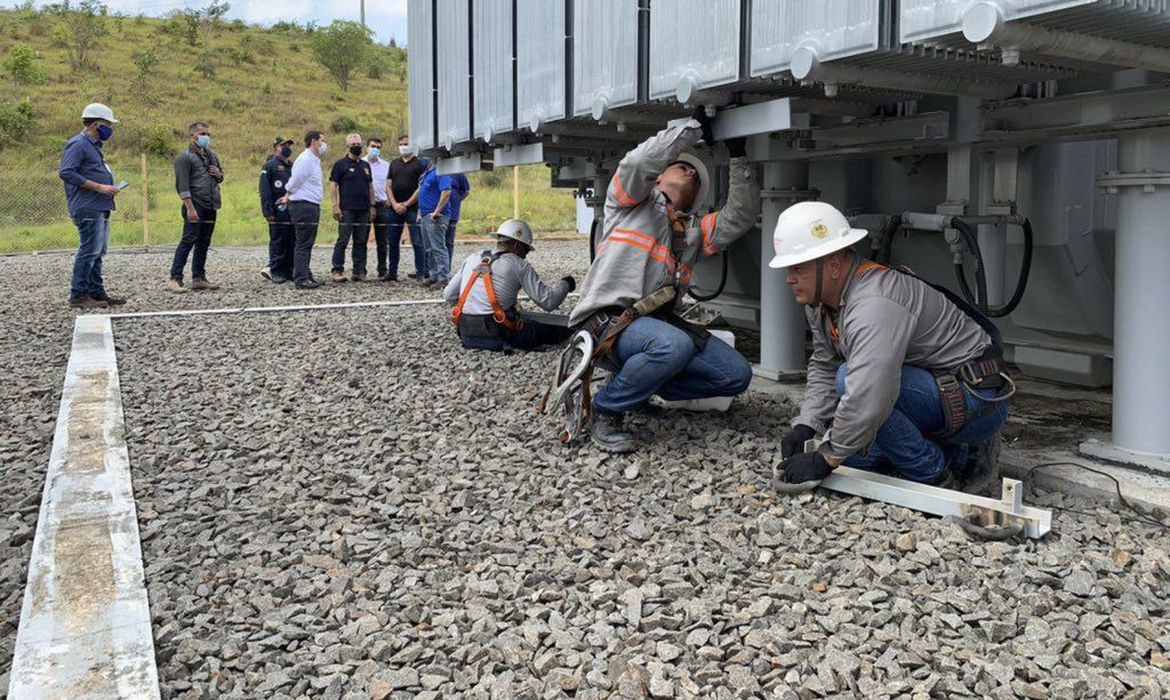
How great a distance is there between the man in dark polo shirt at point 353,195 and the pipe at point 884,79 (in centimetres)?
977

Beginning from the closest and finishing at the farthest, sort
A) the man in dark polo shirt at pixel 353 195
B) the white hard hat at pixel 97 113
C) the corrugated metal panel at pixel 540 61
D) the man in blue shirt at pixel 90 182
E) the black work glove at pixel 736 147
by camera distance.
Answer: the black work glove at pixel 736 147
the corrugated metal panel at pixel 540 61
the white hard hat at pixel 97 113
the man in blue shirt at pixel 90 182
the man in dark polo shirt at pixel 353 195

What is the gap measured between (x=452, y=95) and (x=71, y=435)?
4491 millimetres

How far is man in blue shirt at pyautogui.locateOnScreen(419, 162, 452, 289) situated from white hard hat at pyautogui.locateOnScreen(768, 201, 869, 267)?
896cm

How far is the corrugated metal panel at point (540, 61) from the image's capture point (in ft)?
21.8

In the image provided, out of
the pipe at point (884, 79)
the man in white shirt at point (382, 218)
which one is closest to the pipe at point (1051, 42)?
the pipe at point (884, 79)

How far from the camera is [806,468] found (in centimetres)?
420

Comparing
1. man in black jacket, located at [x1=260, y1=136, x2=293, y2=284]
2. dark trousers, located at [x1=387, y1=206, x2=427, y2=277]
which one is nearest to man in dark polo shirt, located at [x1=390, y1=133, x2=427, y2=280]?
dark trousers, located at [x1=387, y1=206, x2=427, y2=277]

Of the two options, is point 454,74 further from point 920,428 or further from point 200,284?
point 200,284

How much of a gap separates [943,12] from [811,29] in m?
0.80

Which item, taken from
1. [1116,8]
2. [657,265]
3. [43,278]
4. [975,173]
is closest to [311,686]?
[657,265]

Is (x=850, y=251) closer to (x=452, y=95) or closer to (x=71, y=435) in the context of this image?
(x=71, y=435)

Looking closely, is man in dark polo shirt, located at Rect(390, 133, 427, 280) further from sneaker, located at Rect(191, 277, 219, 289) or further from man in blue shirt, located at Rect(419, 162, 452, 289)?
sneaker, located at Rect(191, 277, 219, 289)

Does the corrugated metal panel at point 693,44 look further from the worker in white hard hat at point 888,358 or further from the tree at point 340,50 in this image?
the tree at point 340,50

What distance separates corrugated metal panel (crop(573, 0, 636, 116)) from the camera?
5805mm
